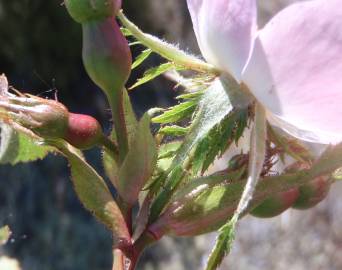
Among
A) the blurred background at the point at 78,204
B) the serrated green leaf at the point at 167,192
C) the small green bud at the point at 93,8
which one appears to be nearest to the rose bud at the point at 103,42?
the small green bud at the point at 93,8

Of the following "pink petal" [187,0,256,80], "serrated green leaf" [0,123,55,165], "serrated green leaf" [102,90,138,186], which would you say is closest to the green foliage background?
"serrated green leaf" [0,123,55,165]

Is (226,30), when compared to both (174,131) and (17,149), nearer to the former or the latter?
(174,131)

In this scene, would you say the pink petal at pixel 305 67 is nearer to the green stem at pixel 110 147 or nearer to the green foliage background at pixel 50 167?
the green stem at pixel 110 147

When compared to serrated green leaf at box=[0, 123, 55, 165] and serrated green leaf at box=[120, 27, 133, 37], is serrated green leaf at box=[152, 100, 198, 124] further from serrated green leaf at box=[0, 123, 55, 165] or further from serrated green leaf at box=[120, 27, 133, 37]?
serrated green leaf at box=[0, 123, 55, 165]

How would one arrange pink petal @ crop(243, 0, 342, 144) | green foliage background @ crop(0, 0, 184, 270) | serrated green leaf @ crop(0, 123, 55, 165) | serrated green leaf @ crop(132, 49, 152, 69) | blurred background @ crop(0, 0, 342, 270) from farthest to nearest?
green foliage background @ crop(0, 0, 184, 270) < blurred background @ crop(0, 0, 342, 270) < serrated green leaf @ crop(0, 123, 55, 165) < serrated green leaf @ crop(132, 49, 152, 69) < pink petal @ crop(243, 0, 342, 144)

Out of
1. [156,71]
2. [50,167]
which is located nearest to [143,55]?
[156,71]
